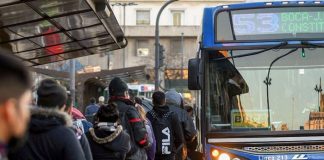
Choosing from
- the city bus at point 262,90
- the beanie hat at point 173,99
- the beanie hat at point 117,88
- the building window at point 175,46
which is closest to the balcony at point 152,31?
the building window at point 175,46

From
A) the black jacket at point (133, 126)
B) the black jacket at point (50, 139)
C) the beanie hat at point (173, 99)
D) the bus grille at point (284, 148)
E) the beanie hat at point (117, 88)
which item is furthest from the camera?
the beanie hat at point (173, 99)

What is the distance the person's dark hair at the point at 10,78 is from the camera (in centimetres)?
176

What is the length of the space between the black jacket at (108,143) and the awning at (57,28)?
2.60m

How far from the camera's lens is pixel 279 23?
793 centimetres

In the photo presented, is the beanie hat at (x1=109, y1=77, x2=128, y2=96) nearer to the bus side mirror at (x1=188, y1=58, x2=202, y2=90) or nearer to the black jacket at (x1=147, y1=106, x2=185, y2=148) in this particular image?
the bus side mirror at (x1=188, y1=58, x2=202, y2=90)

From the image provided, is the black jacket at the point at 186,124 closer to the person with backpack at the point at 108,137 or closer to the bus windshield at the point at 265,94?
the bus windshield at the point at 265,94

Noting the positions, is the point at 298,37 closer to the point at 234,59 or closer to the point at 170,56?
the point at 234,59

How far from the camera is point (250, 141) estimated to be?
7.60 meters

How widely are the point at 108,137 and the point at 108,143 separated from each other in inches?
2.6

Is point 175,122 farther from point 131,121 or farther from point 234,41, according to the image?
point 131,121

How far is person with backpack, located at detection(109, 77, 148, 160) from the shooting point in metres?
6.50

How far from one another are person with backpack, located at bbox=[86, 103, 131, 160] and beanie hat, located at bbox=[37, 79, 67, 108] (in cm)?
163

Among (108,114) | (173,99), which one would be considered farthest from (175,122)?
(108,114)

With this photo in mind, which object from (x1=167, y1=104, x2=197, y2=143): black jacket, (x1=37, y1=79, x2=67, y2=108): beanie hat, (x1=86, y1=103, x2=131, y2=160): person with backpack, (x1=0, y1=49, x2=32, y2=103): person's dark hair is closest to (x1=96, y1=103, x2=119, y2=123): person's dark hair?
(x1=86, y1=103, x2=131, y2=160): person with backpack
